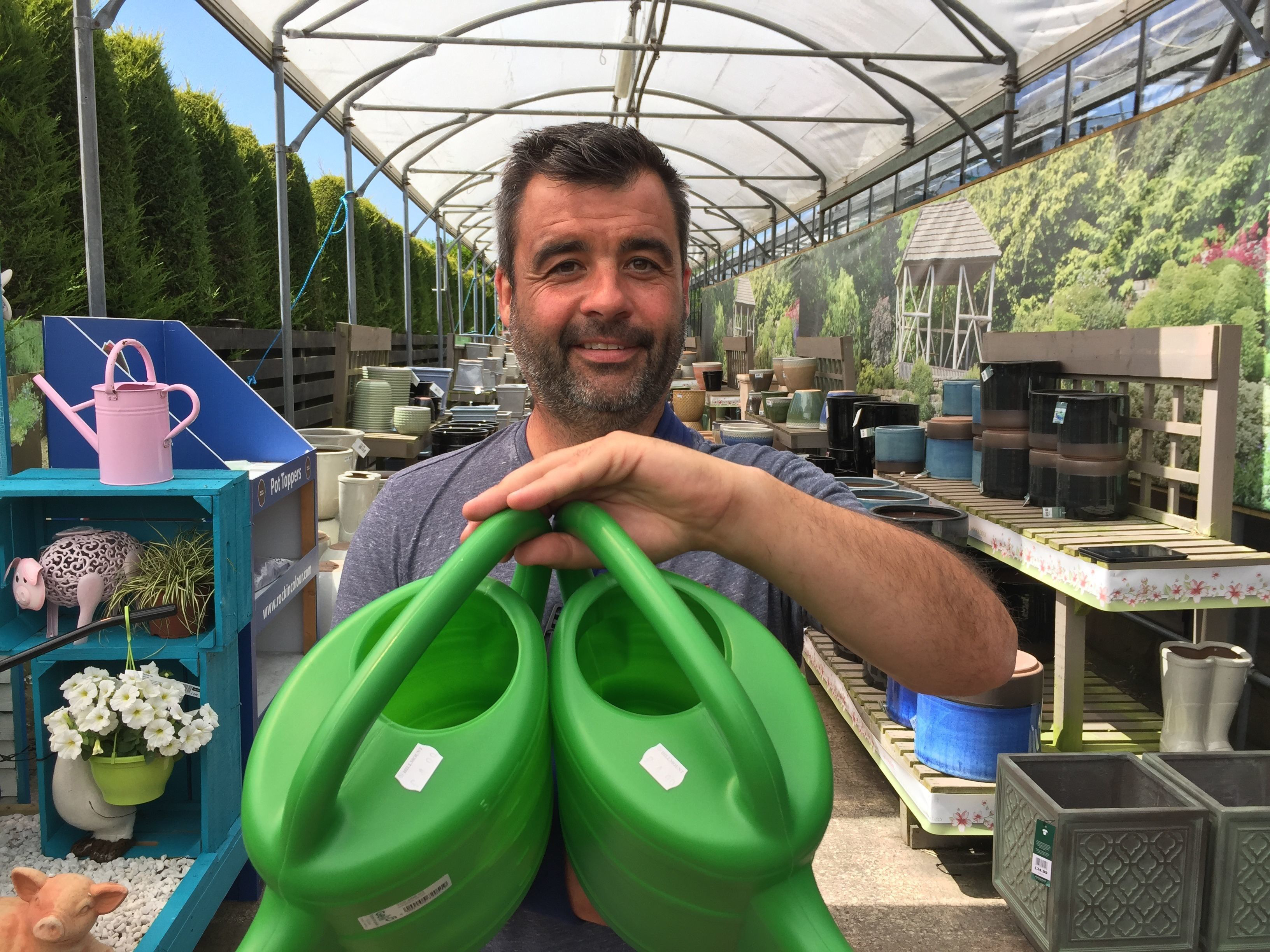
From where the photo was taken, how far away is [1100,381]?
11.8 feet

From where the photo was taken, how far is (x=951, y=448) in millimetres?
4133

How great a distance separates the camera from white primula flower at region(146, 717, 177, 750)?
217 cm

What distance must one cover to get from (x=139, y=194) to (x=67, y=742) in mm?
4390

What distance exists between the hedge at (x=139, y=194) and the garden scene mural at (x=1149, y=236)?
4.30 meters

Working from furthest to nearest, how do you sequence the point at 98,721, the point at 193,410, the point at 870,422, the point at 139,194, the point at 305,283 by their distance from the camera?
1. the point at 305,283
2. the point at 139,194
3. the point at 870,422
4. the point at 193,410
5. the point at 98,721

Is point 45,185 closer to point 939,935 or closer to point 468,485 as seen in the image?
point 468,485

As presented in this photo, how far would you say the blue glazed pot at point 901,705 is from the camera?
3.06 meters

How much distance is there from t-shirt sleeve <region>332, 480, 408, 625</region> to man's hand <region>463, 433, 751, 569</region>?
18.8 inches

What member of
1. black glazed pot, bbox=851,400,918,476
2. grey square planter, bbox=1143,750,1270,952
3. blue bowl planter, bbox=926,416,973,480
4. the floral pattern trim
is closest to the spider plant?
the floral pattern trim

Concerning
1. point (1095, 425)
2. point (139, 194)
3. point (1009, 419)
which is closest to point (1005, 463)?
point (1009, 419)

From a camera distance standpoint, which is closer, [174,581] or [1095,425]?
[174,581]

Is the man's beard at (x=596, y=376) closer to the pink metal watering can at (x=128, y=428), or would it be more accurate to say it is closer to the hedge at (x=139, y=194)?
the pink metal watering can at (x=128, y=428)

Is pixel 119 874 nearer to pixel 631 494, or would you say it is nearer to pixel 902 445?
pixel 631 494

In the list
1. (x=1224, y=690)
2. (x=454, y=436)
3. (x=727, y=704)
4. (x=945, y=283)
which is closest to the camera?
(x=727, y=704)
